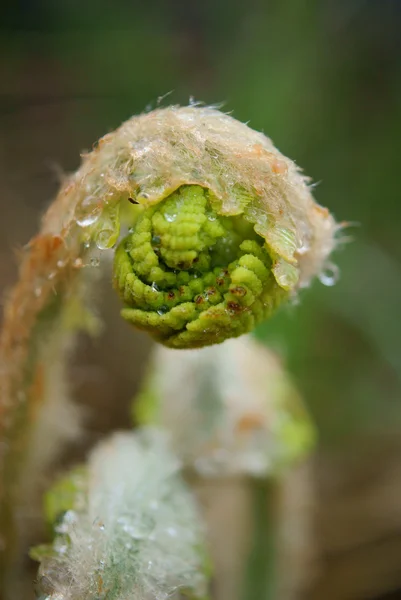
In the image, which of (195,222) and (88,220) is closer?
(195,222)

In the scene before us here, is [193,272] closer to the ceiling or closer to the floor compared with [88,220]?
closer to the floor

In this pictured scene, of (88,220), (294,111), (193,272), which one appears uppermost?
(294,111)

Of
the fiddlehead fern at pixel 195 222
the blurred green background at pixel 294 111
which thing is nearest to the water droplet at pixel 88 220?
the fiddlehead fern at pixel 195 222

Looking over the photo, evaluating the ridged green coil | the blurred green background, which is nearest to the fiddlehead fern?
the ridged green coil

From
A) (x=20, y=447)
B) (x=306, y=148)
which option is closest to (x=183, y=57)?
(x=306, y=148)

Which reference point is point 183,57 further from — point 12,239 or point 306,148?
point 12,239

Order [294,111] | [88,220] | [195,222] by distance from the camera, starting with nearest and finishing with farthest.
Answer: [195,222], [88,220], [294,111]

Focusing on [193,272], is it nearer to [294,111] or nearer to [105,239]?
[105,239]

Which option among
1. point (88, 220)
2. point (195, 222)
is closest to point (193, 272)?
point (195, 222)

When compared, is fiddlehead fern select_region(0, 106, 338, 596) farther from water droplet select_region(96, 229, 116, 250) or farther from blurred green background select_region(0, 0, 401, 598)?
blurred green background select_region(0, 0, 401, 598)
